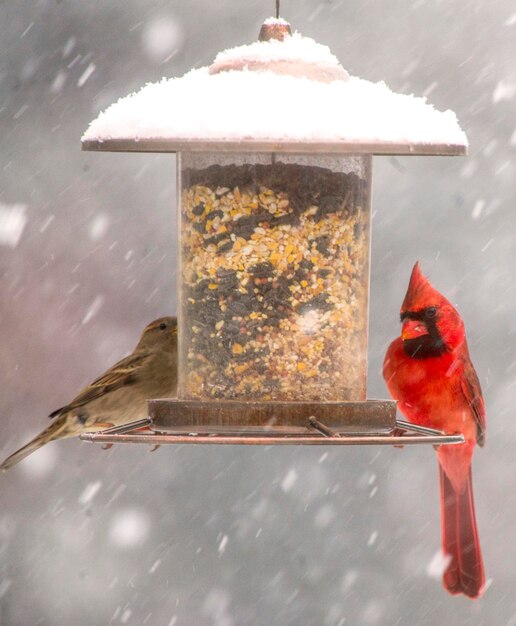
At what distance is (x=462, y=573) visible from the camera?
18.0 ft

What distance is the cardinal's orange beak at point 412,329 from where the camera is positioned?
4562 mm

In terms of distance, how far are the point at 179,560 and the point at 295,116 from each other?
551cm

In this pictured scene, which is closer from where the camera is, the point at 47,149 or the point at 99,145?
the point at 99,145

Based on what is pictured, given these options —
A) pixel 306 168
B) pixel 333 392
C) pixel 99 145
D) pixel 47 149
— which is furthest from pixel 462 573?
pixel 47 149

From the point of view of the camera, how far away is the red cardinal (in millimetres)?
4660

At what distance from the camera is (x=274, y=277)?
382cm

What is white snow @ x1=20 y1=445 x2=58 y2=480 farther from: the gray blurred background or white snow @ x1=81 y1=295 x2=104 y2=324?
white snow @ x1=81 y1=295 x2=104 y2=324

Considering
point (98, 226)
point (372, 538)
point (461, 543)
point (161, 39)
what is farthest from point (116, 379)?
point (372, 538)

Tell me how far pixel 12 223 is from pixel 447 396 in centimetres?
327

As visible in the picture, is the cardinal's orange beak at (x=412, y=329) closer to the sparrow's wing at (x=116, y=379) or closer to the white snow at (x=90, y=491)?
the sparrow's wing at (x=116, y=379)

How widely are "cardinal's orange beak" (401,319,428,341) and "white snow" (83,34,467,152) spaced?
3.83ft

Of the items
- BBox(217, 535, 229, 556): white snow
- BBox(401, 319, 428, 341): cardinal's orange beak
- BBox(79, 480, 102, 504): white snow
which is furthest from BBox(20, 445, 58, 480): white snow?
BBox(401, 319, 428, 341): cardinal's orange beak

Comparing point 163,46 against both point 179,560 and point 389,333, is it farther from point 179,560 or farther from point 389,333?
point 179,560

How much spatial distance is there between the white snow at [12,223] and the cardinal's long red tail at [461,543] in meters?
2.96
